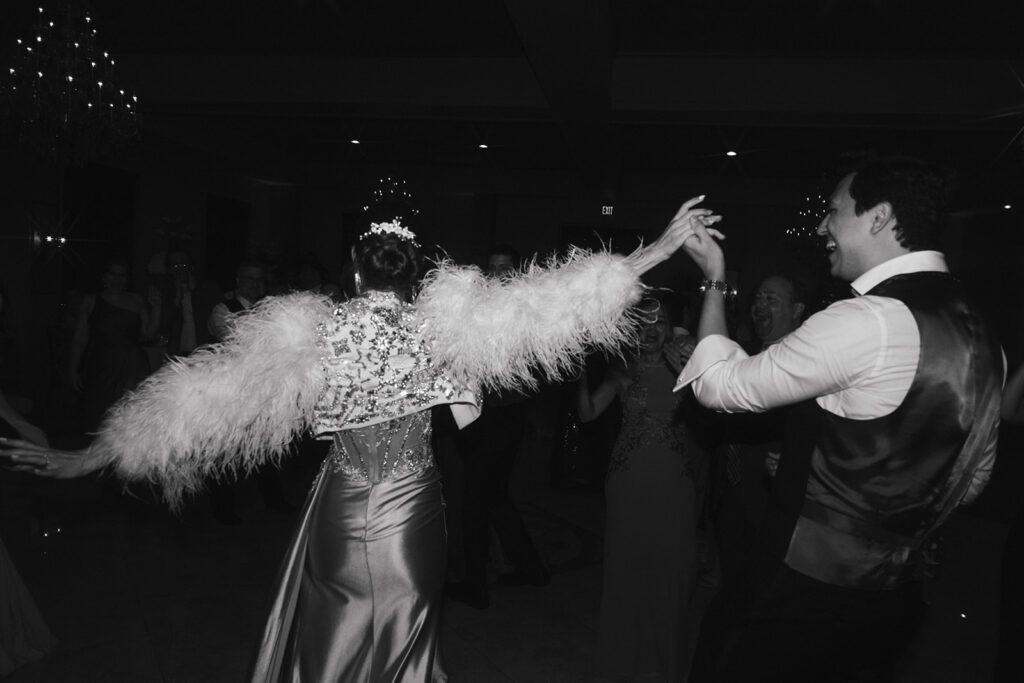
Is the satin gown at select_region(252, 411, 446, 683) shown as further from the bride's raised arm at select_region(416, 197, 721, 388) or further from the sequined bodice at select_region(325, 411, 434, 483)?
the bride's raised arm at select_region(416, 197, 721, 388)

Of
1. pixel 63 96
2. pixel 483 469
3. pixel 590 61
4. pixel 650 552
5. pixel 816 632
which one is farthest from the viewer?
pixel 590 61

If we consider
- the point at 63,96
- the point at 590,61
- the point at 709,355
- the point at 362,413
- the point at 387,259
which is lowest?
the point at 362,413

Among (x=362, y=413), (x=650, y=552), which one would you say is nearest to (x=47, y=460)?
(x=362, y=413)

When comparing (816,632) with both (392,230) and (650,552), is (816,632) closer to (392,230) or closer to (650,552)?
(650,552)

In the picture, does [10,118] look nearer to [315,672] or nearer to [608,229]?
[315,672]

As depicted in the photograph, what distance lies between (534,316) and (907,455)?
2.93ft

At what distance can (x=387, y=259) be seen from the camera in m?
2.06

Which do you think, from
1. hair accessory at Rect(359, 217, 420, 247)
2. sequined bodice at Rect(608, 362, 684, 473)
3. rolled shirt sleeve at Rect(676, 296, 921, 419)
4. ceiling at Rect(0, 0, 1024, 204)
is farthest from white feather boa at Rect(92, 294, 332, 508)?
ceiling at Rect(0, 0, 1024, 204)

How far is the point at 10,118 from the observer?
552cm

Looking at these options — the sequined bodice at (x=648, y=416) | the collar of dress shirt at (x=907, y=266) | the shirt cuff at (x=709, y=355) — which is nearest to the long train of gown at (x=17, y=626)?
the sequined bodice at (x=648, y=416)

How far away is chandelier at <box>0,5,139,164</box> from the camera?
5246 millimetres

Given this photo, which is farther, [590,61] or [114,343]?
[590,61]

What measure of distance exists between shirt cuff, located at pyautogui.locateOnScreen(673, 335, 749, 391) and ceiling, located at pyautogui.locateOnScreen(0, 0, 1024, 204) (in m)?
3.62

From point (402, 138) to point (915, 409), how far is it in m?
10.4
